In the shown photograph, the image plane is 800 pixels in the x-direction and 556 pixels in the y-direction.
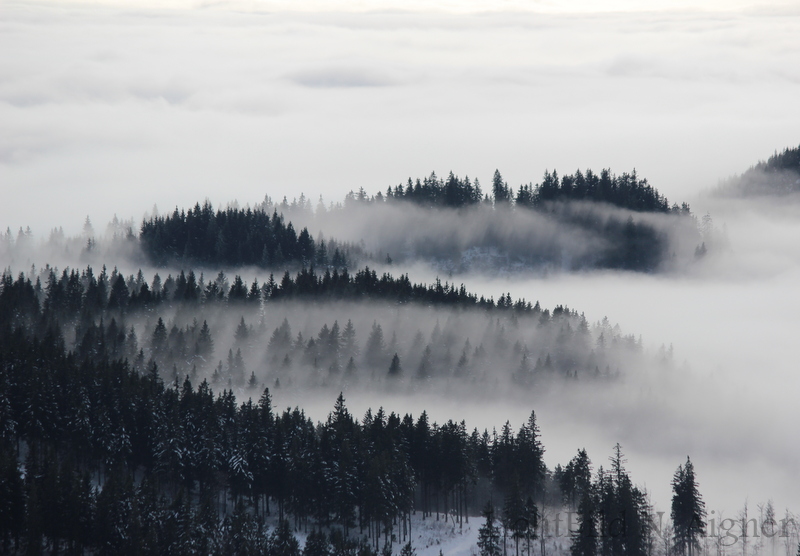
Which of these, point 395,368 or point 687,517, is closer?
point 687,517

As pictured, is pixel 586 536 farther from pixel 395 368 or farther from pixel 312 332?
pixel 312 332

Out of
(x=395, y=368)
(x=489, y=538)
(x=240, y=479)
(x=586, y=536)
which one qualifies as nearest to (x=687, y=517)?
(x=586, y=536)

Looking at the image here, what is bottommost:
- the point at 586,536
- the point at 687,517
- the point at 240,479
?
the point at 586,536

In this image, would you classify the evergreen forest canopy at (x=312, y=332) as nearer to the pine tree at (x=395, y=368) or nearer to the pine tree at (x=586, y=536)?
the pine tree at (x=395, y=368)

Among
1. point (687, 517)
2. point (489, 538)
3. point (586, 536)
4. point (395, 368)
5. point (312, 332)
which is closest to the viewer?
point (586, 536)

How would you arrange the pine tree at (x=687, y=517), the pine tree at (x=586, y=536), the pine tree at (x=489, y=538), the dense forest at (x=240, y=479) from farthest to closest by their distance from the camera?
the pine tree at (x=687, y=517)
the pine tree at (x=489, y=538)
the pine tree at (x=586, y=536)
the dense forest at (x=240, y=479)

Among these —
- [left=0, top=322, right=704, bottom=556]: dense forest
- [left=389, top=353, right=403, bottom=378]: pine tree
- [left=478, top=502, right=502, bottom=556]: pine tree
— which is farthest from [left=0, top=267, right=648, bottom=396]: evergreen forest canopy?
[left=478, top=502, right=502, bottom=556]: pine tree

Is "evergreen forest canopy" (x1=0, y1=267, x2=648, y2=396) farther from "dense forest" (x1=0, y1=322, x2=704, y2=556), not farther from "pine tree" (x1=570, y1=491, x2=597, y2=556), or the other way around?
"pine tree" (x1=570, y1=491, x2=597, y2=556)

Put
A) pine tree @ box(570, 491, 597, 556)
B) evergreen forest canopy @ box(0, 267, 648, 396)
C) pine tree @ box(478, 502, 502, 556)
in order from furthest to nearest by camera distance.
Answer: evergreen forest canopy @ box(0, 267, 648, 396) → pine tree @ box(478, 502, 502, 556) → pine tree @ box(570, 491, 597, 556)

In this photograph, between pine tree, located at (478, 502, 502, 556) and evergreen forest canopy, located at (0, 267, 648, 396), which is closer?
pine tree, located at (478, 502, 502, 556)

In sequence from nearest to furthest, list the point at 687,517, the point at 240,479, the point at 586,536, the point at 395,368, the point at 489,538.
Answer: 1. the point at 586,536
2. the point at 489,538
3. the point at 687,517
4. the point at 240,479
5. the point at 395,368

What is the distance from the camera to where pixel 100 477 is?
105625 mm

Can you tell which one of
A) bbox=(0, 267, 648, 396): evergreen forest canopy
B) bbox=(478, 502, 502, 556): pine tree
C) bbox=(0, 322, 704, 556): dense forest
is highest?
bbox=(0, 267, 648, 396): evergreen forest canopy

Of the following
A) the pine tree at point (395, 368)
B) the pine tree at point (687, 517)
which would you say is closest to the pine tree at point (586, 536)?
the pine tree at point (687, 517)
